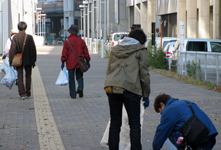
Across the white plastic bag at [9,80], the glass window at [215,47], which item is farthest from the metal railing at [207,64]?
the white plastic bag at [9,80]

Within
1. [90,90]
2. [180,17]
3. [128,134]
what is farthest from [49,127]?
[180,17]

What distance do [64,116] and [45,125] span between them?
867 mm

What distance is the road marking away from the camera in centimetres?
564

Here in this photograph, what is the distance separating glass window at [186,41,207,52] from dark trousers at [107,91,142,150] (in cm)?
1164

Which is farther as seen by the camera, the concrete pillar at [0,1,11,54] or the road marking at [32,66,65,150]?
the concrete pillar at [0,1,11,54]

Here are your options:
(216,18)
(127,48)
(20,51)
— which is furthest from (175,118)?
(216,18)

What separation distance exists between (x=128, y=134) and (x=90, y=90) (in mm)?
6558

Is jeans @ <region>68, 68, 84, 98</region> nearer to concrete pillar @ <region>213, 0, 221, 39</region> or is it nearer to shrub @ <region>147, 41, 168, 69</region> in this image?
shrub @ <region>147, 41, 168, 69</region>

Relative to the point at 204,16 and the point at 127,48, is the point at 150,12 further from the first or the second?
the point at 127,48

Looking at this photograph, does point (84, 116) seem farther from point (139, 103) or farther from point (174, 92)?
point (174, 92)

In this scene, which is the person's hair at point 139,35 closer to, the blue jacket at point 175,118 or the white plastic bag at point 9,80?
the blue jacket at point 175,118

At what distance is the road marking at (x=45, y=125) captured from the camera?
564cm

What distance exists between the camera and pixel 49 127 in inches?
265

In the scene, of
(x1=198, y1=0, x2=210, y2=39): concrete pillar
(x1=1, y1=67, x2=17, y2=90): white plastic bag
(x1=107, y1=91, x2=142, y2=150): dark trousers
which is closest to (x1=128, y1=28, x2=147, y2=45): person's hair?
(x1=107, y1=91, x2=142, y2=150): dark trousers
